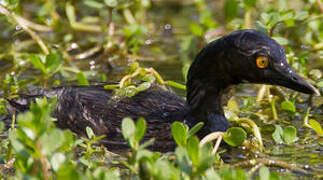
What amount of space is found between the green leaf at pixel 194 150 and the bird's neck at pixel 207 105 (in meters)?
1.99

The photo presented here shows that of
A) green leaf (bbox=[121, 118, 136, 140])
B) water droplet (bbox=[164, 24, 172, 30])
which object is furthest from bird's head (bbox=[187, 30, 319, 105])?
water droplet (bbox=[164, 24, 172, 30])

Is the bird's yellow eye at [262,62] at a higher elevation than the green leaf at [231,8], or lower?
higher

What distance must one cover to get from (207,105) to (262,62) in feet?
2.23

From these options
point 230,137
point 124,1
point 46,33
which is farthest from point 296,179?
point 46,33

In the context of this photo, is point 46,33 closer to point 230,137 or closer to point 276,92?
point 276,92

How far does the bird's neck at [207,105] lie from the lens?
683cm

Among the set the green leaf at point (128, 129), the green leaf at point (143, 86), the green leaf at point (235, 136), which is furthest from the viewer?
the green leaf at point (143, 86)

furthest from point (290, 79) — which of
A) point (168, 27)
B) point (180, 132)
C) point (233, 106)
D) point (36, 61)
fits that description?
point (168, 27)

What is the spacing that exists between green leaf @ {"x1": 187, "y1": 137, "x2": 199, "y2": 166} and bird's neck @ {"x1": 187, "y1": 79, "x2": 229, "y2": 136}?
199 centimetres

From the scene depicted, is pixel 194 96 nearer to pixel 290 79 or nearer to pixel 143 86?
pixel 143 86

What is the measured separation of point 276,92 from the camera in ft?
25.2

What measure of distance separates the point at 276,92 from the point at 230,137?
198 cm

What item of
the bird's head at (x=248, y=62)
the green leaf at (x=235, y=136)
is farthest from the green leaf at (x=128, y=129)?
the bird's head at (x=248, y=62)

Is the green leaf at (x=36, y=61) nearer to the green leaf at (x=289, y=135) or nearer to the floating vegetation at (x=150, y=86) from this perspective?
the floating vegetation at (x=150, y=86)
